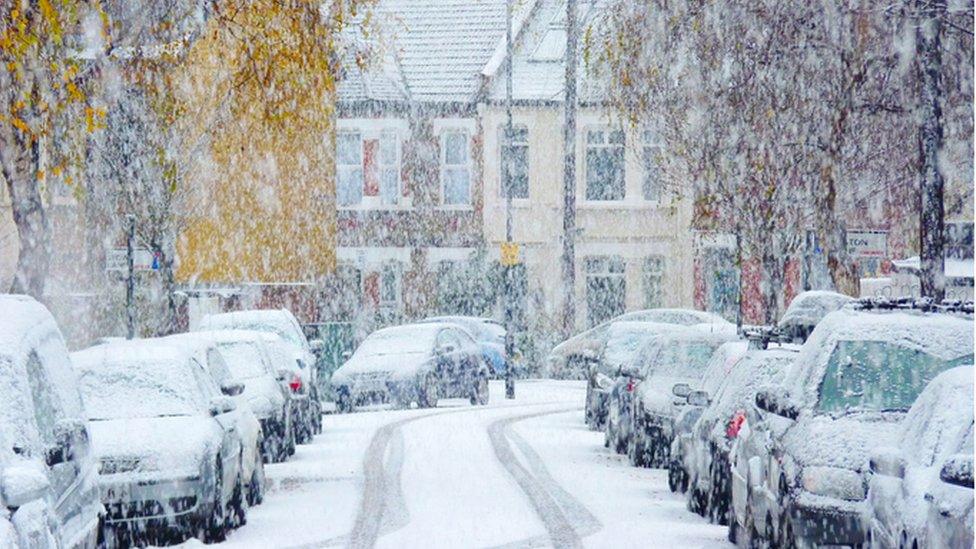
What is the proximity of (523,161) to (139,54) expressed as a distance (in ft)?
109

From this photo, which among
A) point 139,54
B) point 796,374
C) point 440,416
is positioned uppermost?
point 139,54

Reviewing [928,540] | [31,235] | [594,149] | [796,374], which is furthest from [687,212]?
[928,540]

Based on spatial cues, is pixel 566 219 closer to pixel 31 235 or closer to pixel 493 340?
→ pixel 493 340

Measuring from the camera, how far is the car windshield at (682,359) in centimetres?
2130

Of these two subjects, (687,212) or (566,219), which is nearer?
(566,219)

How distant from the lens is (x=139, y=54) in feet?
57.7

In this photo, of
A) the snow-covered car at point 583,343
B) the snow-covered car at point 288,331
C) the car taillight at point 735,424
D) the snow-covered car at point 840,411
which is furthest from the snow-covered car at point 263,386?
the snow-covered car at point 583,343

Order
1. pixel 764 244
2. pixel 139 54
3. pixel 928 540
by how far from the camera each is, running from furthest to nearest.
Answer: pixel 764 244, pixel 139 54, pixel 928 540

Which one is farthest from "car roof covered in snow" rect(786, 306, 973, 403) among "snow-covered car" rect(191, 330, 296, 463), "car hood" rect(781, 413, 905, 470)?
"snow-covered car" rect(191, 330, 296, 463)

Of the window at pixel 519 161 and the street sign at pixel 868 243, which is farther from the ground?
A: the window at pixel 519 161

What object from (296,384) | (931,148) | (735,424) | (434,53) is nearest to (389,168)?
(434,53)

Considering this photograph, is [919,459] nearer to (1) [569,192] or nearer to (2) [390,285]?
(1) [569,192]

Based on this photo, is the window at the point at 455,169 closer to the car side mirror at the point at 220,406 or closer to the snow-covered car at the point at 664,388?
the snow-covered car at the point at 664,388

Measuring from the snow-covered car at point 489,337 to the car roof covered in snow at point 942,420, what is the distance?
3246cm
